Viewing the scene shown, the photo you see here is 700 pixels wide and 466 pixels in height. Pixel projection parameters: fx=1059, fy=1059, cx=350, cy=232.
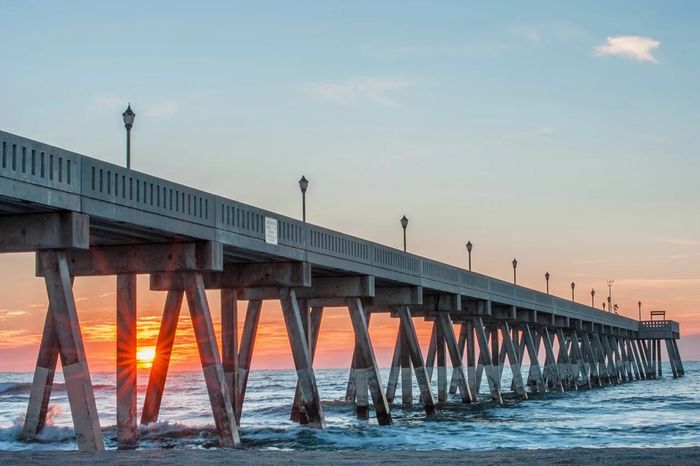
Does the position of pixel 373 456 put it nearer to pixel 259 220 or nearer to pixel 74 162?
pixel 74 162

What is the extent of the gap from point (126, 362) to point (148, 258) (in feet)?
9.03

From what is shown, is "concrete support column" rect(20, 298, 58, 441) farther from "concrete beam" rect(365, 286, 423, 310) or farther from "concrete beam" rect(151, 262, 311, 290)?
"concrete beam" rect(365, 286, 423, 310)

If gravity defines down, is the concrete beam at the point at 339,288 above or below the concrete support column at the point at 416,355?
above

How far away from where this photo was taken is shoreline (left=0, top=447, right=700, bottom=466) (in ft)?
59.8

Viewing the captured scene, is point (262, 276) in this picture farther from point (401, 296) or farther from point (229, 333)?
point (401, 296)

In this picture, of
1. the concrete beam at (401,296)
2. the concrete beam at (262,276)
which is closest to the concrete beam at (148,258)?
the concrete beam at (262,276)

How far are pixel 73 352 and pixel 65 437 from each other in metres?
9.69

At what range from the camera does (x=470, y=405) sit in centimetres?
5472

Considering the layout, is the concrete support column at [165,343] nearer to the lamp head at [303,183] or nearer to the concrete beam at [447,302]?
the lamp head at [303,183]

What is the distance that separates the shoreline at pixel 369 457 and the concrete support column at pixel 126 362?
22.7 ft

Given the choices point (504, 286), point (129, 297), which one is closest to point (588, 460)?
point (129, 297)

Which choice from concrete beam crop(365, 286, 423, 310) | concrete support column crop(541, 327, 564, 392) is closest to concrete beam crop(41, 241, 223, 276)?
concrete beam crop(365, 286, 423, 310)

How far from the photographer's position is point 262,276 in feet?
110

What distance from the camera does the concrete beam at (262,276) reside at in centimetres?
3278
